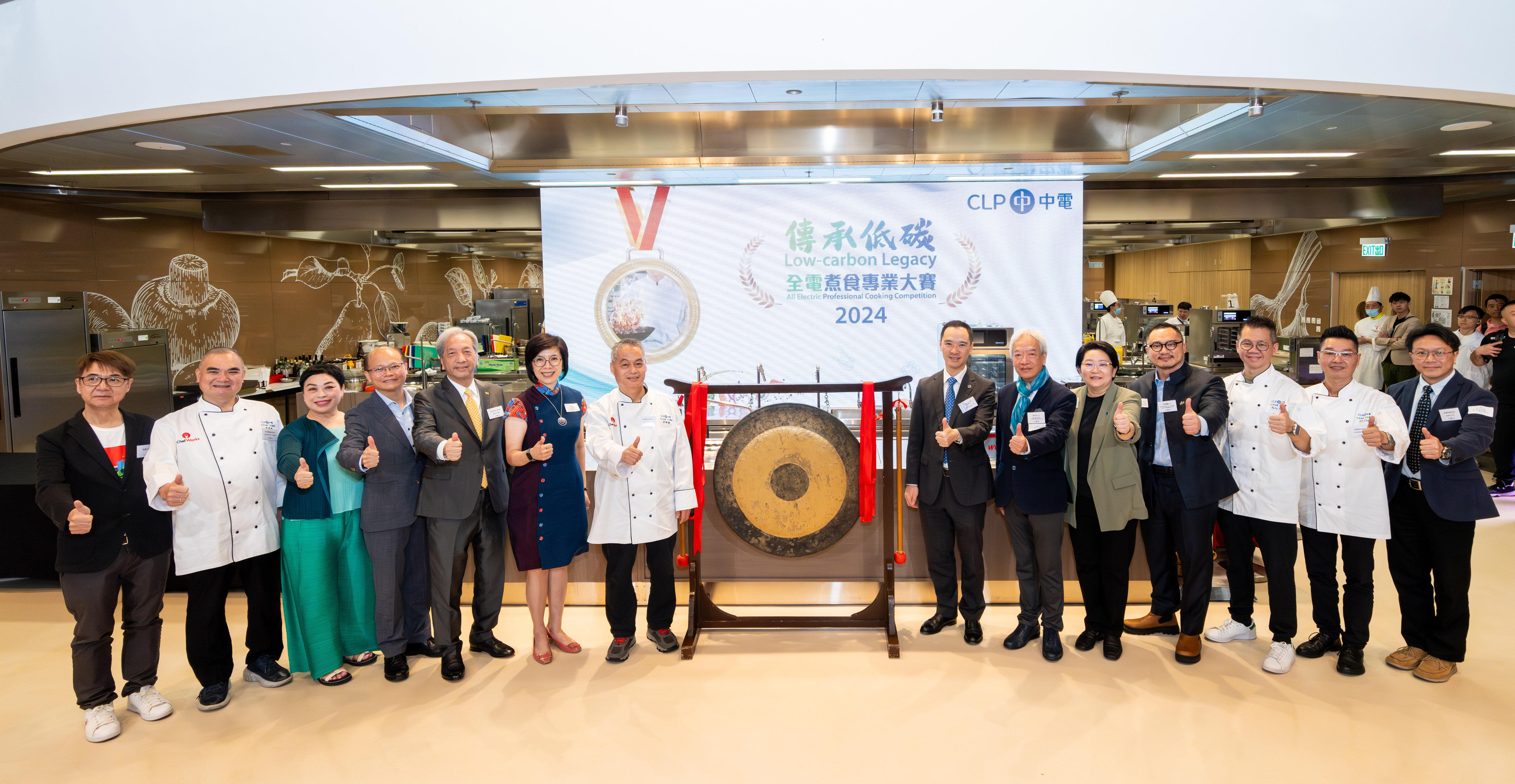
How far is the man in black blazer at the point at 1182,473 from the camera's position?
3.44 metres

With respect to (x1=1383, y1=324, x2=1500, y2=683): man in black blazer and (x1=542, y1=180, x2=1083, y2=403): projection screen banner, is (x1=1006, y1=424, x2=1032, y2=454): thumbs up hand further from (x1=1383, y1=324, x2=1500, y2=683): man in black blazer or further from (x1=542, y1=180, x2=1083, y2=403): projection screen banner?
(x1=542, y1=180, x2=1083, y2=403): projection screen banner

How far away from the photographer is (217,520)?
3.18m

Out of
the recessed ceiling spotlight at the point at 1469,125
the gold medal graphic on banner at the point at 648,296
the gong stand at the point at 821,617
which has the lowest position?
the gong stand at the point at 821,617

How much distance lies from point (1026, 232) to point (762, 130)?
87.2 inches

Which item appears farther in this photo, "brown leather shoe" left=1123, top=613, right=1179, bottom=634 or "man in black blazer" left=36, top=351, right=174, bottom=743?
"brown leather shoe" left=1123, top=613, right=1179, bottom=634

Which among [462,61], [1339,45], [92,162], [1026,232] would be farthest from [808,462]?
[92,162]

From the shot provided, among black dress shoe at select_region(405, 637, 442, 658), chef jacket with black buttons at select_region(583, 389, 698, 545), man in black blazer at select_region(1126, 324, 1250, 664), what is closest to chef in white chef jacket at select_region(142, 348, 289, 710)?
black dress shoe at select_region(405, 637, 442, 658)

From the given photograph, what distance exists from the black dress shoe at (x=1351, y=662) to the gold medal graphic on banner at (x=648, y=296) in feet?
15.0

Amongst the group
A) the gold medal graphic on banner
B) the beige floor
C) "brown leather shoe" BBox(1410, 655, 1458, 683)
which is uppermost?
the gold medal graphic on banner

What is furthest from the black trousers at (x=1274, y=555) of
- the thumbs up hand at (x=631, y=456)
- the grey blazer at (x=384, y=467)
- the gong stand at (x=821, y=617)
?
the grey blazer at (x=384, y=467)

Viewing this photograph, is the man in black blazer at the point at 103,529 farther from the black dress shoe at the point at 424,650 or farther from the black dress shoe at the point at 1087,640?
the black dress shoe at the point at 1087,640

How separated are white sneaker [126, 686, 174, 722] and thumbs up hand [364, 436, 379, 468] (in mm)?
1249

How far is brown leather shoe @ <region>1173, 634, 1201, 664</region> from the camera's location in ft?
11.7

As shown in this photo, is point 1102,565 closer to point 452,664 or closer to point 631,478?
point 631,478
